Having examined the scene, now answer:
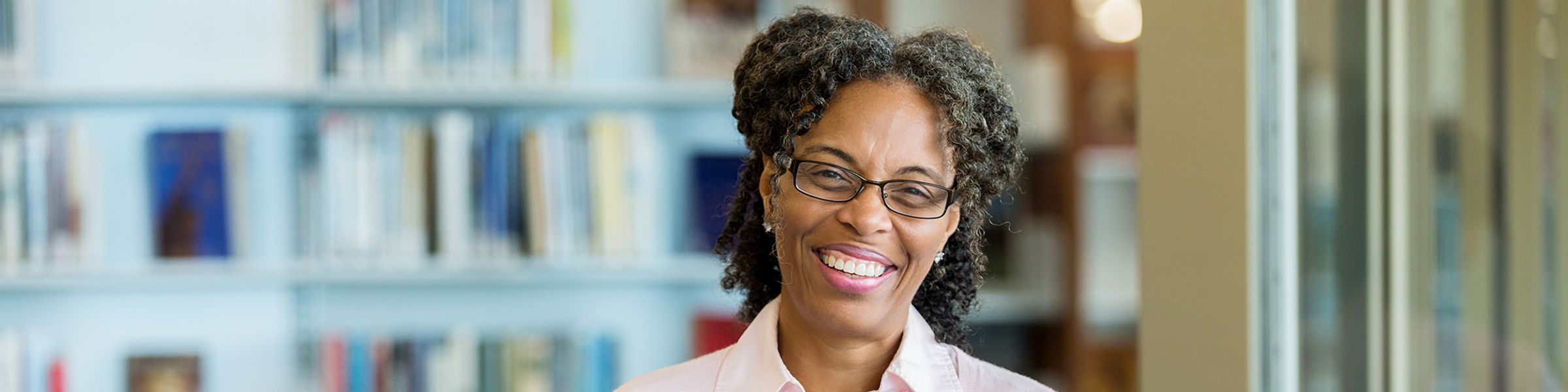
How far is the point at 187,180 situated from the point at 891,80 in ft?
6.23

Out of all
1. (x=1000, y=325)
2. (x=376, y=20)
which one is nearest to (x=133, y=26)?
(x=376, y=20)

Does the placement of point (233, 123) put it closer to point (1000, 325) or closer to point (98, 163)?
point (98, 163)

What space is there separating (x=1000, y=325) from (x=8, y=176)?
6.30ft

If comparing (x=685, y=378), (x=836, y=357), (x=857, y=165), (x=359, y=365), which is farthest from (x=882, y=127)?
(x=359, y=365)

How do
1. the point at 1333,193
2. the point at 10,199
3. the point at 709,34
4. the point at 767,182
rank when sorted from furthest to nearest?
the point at 709,34 → the point at 10,199 → the point at 767,182 → the point at 1333,193

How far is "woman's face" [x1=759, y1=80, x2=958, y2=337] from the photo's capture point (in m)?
0.77

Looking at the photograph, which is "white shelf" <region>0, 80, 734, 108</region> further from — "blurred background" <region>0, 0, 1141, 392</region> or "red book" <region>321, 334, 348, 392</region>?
"red book" <region>321, 334, 348, 392</region>

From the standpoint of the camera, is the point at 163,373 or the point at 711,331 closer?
the point at 163,373

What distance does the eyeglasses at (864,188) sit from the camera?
779mm

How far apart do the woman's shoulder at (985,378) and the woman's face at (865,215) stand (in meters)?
0.11

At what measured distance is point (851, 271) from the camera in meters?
0.79

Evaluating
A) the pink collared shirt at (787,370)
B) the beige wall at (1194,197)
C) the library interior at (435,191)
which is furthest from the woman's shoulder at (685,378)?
the library interior at (435,191)

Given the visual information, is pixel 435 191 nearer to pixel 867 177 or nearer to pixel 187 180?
pixel 187 180

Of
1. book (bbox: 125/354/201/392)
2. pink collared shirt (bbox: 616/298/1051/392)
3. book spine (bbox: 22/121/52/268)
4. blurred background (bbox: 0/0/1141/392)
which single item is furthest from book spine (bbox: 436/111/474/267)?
pink collared shirt (bbox: 616/298/1051/392)
